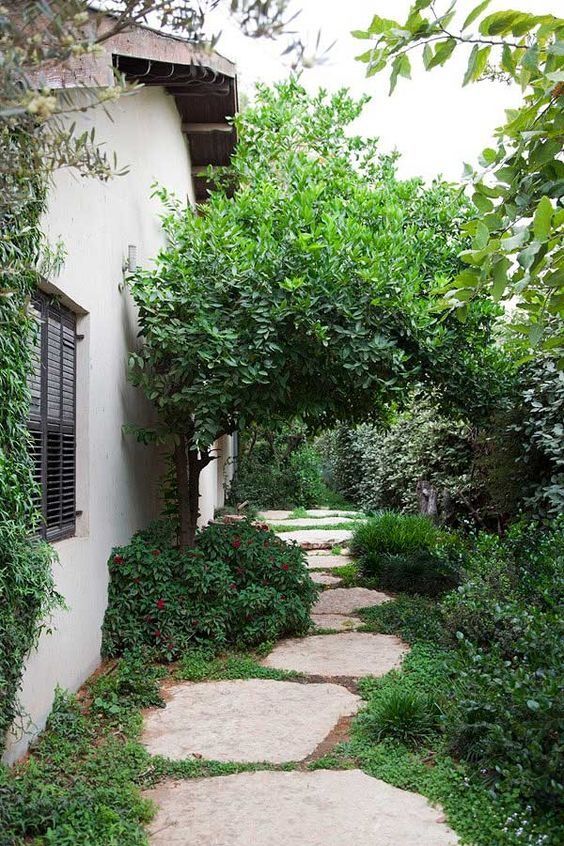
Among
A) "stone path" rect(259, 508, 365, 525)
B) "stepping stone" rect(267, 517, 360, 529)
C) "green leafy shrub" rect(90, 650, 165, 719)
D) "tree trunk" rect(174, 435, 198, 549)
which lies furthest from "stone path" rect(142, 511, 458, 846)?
"stone path" rect(259, 508, 365, 525)

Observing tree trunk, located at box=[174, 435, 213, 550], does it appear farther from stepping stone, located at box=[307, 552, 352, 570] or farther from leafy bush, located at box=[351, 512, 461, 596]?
stepping stone, located at box=[307, 552, 352, 570]

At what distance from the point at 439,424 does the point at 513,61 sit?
25.0 feet

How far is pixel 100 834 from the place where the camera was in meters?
2.90

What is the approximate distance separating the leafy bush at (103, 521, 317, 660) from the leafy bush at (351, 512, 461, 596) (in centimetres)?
146

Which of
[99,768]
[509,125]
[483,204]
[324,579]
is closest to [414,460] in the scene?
[324,579]

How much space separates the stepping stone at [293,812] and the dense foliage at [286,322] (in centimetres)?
278

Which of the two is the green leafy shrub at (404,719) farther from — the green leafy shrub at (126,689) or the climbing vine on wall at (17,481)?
the climbing vine on wall at (17,481)

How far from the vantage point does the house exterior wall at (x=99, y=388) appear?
429 centimetres

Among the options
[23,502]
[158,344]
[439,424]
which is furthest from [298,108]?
[23,502]

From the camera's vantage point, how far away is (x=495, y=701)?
3447 millimetres

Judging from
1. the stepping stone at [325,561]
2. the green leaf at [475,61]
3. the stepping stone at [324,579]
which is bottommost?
the stepping stone at [324,579]

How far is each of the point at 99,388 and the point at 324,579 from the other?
416 centimetres

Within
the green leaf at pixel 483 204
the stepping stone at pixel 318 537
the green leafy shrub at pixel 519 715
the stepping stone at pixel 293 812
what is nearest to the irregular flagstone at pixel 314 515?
the stepping stone at pixel 318 537

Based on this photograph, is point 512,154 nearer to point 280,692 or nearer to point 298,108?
point 280,692
